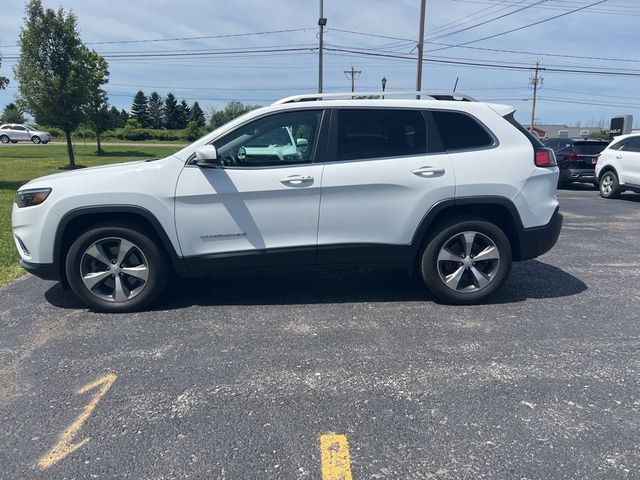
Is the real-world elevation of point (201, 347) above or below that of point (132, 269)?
below

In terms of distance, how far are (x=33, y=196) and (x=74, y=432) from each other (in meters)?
2.46

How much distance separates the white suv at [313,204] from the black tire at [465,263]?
0.01 m

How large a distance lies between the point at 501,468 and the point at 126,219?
3.52m

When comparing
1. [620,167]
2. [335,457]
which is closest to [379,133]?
[335,457]

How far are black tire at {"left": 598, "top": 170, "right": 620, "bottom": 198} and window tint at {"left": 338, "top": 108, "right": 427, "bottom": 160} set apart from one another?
11.0 metres

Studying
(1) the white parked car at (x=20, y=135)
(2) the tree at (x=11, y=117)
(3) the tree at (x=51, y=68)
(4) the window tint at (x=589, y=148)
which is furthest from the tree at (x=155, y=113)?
(4) the window tint at (x=589, y=148)

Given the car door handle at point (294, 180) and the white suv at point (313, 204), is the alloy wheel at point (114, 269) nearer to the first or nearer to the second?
the white suv at point (313, 204)

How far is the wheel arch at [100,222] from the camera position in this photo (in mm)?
4484

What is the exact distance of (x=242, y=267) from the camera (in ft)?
15.4

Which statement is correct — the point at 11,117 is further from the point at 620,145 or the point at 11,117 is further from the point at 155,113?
the point at 620,145

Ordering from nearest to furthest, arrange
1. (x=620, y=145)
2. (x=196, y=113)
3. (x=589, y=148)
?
(x=620, y=145) < (x=589, y=148) < (x=196, y=113)

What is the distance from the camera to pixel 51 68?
2091 cm

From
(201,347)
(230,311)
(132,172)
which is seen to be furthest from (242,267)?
(132,172)

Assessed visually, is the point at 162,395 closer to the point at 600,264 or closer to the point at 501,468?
the point at 501,468
